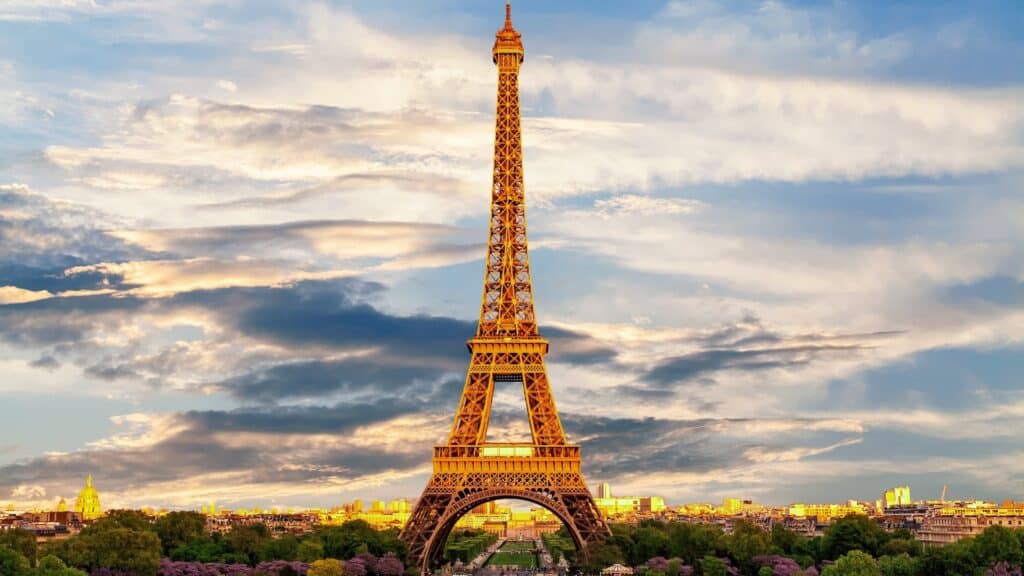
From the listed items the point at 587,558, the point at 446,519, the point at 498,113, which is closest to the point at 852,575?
the point at 587,558

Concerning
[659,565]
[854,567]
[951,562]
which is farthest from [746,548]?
[951,562]

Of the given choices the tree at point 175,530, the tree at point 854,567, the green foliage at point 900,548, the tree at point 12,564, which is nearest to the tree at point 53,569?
the tree at point 12,564

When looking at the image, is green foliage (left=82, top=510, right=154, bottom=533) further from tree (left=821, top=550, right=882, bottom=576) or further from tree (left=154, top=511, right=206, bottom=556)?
tree (left=821, top=550, right=882, bottom=576)

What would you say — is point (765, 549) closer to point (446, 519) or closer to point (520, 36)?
point (446, 519)

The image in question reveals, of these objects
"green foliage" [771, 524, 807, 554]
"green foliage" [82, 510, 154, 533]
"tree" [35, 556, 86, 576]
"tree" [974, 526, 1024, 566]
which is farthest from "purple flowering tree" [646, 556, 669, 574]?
"tree" [35, 556, 86, 576]

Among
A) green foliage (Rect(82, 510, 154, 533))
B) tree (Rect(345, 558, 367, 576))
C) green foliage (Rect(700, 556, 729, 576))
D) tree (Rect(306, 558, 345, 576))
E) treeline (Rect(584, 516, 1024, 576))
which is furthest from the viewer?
green foliage (Rect(82, 510, 154, 533))

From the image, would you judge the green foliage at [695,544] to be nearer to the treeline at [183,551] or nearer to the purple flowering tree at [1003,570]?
the treeline at [183,551]

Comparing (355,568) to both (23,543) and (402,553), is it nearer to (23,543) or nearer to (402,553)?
(402,553)
